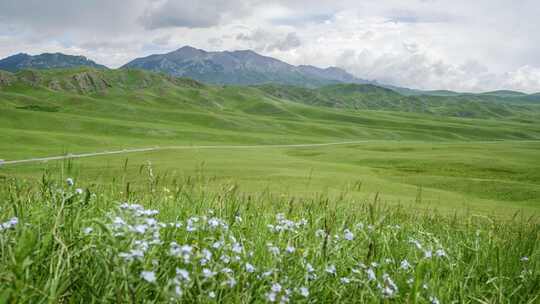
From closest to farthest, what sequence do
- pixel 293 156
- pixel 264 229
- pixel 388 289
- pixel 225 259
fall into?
pixel 388 289 → pixel 225 259 → pixel 264 229 → pixel 293 156

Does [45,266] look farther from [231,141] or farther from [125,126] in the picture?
[125,126]

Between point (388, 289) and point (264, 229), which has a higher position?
point (388, 289)

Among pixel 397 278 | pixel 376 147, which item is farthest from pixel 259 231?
pixel 376 147

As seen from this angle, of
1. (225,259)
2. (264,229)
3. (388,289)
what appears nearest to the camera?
(388,289)

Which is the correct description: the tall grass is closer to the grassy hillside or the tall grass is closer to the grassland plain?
the grassland plain

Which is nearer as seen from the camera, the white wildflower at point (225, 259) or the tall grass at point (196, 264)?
the tall grass at point (196, 264)

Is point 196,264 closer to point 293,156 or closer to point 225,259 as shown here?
point 225,259

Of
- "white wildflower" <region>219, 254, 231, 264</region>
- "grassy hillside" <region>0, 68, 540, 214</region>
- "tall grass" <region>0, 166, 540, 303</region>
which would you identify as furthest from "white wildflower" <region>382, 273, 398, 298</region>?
"grassy hillside" <region>0, 68, 540, 214</region>

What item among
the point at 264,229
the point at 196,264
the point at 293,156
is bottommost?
the point at 293,156

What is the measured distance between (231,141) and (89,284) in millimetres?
102857

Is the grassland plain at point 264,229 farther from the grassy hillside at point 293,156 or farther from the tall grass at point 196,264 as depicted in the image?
the grassy hillside at point 293,156

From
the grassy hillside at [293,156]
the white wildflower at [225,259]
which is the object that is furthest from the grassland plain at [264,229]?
the grassy hillside at [293,156]

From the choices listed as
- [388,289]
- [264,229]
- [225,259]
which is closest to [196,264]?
[225,259]

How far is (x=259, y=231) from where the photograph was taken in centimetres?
542
